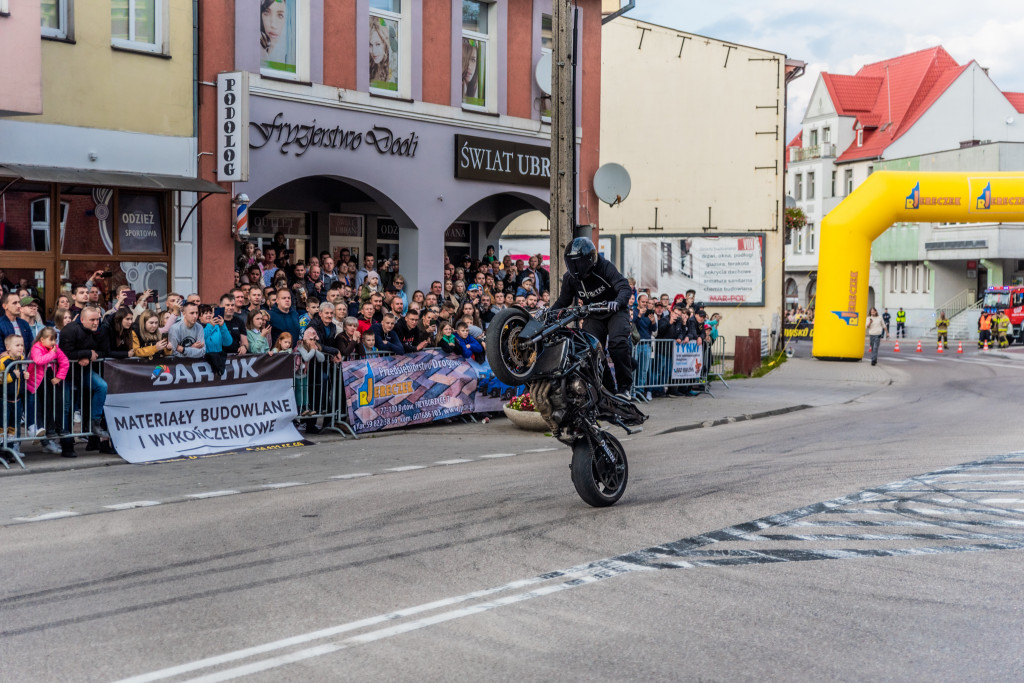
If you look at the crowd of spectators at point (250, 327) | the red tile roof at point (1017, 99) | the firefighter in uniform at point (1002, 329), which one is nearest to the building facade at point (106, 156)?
the crowd of spectators at point (250, 327)

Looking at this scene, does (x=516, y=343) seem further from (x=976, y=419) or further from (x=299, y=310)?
(x=976, y=419)

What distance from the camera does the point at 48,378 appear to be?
12297 mm

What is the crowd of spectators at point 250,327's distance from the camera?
40.7 ft

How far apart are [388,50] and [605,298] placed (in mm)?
12558

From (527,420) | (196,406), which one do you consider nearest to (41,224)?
(196,406)

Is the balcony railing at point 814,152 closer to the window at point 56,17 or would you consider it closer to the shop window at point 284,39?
the shop window at point 284,39

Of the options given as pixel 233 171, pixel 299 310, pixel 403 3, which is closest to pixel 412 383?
pixel 299 310

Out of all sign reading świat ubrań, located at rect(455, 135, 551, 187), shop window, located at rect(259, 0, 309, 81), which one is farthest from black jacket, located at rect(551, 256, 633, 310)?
sign reading świat ubrań, located at rect(455, 135, 551, 187)

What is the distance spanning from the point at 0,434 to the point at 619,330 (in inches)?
257

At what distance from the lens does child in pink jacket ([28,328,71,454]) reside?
12.2m

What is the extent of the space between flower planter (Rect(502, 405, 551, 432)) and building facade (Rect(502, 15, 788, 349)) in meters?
19.8

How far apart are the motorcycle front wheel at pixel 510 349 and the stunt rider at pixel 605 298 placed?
53 cm

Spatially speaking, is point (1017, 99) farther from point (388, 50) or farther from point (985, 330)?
point (388, 50)

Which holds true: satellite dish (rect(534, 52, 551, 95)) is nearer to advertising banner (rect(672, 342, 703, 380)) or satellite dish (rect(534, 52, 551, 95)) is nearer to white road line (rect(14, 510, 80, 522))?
Result: advertising banner (rect(672, 342, 703, 380))
